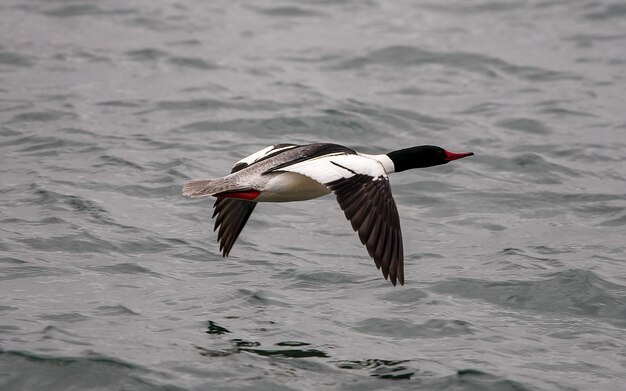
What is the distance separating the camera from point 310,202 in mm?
12391

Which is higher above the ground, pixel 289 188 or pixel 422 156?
pixel 422 156

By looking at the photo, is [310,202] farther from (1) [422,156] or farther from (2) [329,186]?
(2) [329,186]

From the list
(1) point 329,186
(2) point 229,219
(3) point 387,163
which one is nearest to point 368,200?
(1) point 329,186

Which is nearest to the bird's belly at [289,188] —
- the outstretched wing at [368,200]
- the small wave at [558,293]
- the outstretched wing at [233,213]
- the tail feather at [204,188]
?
the outstretched wing at [368,200]

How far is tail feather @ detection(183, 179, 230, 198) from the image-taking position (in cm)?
963

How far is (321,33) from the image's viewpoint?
1872 centimetres

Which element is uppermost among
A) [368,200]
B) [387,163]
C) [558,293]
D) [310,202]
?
[387,163]

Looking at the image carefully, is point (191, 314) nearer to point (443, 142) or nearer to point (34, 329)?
point (34, 329)

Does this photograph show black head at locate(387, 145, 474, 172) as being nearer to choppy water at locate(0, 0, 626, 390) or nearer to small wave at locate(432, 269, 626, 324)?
choppy water at locate(0, 0, 626, 390)

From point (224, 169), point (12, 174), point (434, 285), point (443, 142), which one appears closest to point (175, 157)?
point (224, 169)

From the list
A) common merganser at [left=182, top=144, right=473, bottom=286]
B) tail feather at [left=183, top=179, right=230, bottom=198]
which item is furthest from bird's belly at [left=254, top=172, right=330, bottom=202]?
tail feather at [left=183, top=179, right=230, bottom=198]

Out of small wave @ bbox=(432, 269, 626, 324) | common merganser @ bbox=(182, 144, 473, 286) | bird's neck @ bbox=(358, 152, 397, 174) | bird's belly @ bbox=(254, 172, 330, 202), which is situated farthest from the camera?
bird's neck @ bbox=(358, 152, 397, 174)

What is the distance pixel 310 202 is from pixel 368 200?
3230 millimetres

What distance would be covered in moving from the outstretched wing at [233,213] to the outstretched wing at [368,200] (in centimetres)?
90
